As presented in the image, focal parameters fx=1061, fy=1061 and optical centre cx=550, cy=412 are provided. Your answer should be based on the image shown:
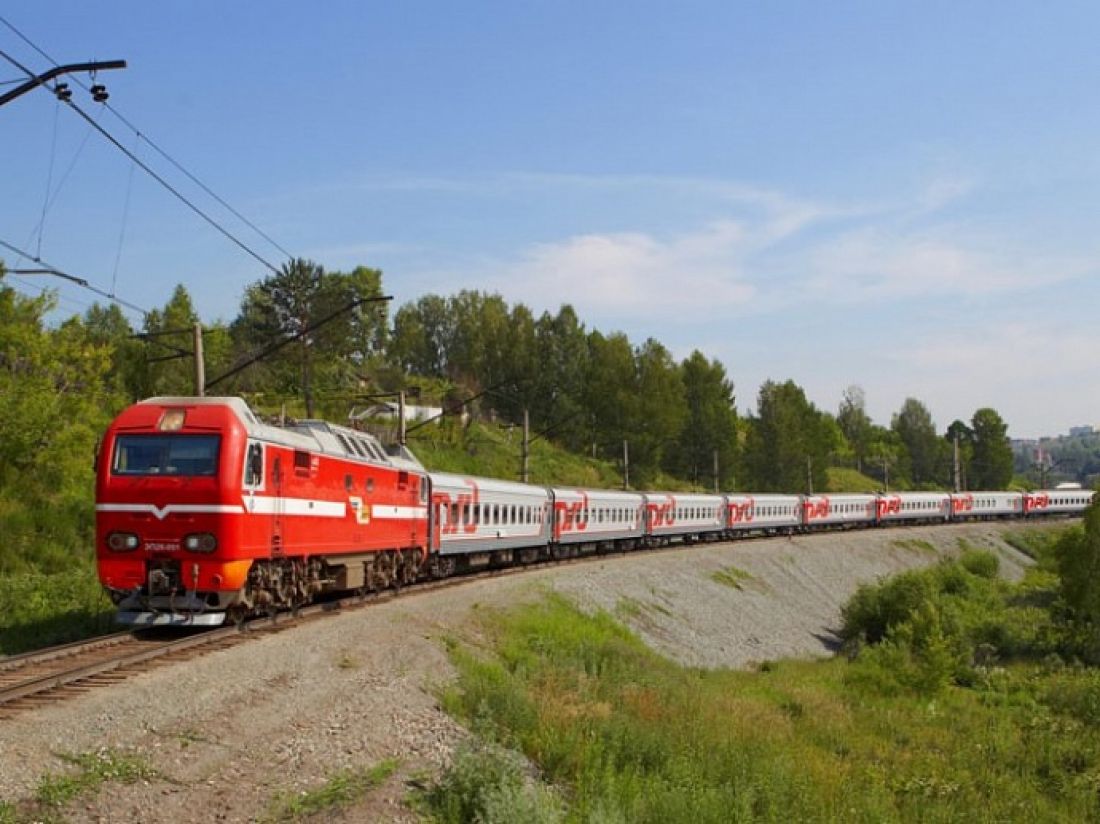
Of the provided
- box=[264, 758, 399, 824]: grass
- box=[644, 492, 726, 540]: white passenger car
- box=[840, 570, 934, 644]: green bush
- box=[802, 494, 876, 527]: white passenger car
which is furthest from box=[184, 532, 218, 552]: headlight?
box=[802, 494, 876, 527]: white passenger car

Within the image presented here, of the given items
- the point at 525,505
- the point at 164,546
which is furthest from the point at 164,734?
the point at 525,505

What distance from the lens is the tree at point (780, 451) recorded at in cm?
10431

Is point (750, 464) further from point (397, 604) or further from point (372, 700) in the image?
point (372, 700)

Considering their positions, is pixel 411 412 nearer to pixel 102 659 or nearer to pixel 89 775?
pixel 102 659

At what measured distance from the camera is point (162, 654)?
15227 millimetres

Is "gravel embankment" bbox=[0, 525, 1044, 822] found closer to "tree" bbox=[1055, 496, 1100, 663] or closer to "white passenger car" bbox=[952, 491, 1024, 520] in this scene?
"tree" bbox=[1055, 496, 1100, 663]

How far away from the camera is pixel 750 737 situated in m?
17.4

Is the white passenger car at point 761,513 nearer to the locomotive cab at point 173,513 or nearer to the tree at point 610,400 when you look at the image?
the tree at point 610,400

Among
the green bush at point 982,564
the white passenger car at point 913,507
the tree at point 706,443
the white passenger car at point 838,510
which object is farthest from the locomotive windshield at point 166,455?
the tree at point 706,443

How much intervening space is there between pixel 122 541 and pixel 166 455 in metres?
1.51

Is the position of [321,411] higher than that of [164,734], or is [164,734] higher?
[321,411]

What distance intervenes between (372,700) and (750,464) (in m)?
94.5

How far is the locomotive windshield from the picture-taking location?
1675 cm

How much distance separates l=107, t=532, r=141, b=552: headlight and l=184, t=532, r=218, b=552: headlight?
0.91 metres
